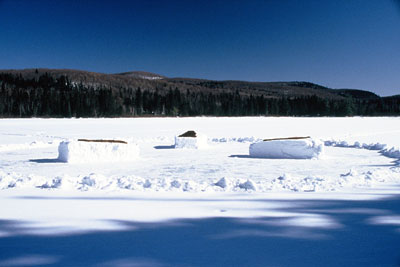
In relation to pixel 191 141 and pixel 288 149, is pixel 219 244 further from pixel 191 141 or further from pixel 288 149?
pixel 191 141

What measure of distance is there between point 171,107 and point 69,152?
90184 millimetres

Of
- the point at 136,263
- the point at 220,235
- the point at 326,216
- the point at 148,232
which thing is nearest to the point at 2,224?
the point at 148,232

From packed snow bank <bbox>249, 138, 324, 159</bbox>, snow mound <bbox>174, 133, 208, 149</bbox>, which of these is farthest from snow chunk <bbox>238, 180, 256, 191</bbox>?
snow mound <bbox>174, 133, 208, 149</bbox>

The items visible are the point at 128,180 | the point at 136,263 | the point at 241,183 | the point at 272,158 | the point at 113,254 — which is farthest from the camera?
the point at 272,158

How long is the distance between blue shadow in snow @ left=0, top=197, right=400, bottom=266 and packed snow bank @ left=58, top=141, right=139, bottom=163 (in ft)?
24.8

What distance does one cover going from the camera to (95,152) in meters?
11.9

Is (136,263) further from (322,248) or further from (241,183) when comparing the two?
(241,183)

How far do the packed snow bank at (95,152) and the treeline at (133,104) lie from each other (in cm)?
7163

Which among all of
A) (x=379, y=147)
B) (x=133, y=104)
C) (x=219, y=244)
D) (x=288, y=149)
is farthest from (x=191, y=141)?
(x=133, y=104)

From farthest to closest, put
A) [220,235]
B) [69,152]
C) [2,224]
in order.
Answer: [69,152], [2,224], [220,235]

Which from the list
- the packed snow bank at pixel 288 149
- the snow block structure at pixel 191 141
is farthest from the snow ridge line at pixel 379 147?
the snow block structure at pixel 191 141

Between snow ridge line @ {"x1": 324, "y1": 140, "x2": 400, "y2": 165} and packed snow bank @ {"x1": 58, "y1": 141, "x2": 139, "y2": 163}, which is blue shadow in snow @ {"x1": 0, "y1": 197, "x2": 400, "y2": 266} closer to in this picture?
packed snow bank @ {"x1": 58, "y1": 141, "x2": 139, "y2": 163}

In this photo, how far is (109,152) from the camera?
1214 centimetres

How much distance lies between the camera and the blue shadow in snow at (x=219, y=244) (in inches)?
121
